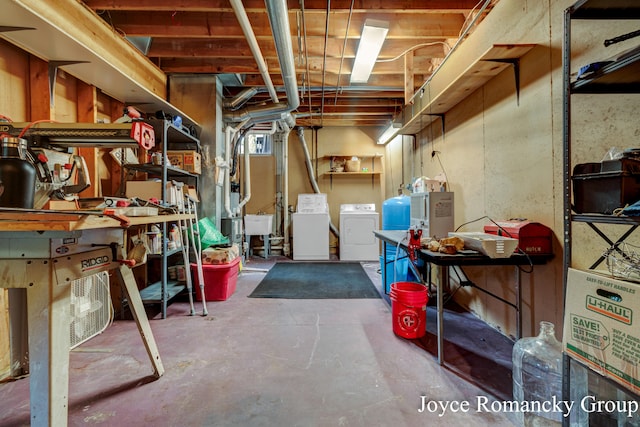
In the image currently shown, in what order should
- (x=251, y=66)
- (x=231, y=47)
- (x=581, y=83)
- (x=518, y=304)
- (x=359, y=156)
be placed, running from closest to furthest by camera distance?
(x=581, y=83) < (x=518, y=304) < (x=231, y=47) < (x=251, y=66) < (x=359, y=156)

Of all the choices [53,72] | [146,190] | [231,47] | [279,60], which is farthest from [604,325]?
[231,47]

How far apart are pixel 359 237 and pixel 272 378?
3543mm

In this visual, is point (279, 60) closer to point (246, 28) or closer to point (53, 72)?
point (246, 28)

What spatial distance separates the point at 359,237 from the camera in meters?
4.91

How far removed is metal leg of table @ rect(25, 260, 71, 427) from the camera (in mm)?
906

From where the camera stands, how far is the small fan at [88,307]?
156 cm

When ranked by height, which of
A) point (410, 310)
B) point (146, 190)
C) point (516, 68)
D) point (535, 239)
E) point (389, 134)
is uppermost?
point (389, 134)

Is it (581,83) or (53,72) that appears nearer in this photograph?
(581,83)

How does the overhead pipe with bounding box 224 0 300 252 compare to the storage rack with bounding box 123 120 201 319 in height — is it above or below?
above

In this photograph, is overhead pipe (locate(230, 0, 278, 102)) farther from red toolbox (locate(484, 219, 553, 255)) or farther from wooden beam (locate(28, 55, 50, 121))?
red toolbox (locate(484, 219, 553, 255))

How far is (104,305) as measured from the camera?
5.81ft

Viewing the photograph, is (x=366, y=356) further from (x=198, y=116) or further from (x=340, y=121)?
(x=340, y=121)

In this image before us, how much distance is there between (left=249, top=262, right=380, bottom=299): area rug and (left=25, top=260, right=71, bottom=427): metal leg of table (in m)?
2.07

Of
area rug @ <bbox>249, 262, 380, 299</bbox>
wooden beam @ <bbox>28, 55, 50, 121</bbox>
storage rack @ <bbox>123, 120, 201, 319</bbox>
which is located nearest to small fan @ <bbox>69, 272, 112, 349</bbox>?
storage rack @ <bbox>123, 120, 201, 319</bbox>
